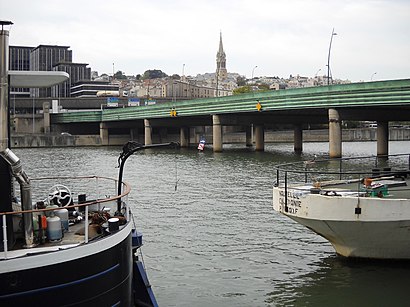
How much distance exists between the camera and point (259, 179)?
37.5 meters

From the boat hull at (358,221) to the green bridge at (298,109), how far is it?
3371 cm

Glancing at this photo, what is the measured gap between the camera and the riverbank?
3676 inches

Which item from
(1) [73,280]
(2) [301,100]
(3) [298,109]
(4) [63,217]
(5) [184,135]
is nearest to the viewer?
(1) [73,280]

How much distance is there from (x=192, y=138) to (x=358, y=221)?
9679cm

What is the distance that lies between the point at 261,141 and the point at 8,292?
6962 centimetres

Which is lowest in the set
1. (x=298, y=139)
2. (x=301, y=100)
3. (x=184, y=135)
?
(x=298, y=139)

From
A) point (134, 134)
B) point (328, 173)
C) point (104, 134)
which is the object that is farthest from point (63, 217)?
point (134, 134)

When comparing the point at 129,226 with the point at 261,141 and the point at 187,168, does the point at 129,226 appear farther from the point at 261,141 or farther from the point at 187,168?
the point at 261,141

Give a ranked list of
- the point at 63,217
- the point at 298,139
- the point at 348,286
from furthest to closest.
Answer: the point at 298,139, the point at 348,286, the point at 63,217

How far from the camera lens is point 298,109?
199 feet

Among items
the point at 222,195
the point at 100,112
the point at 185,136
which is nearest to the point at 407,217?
the point at 222,195

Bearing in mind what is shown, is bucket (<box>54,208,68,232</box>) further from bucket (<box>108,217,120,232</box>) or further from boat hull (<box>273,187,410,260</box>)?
boat hull (<box>273,187,410,260</box>)

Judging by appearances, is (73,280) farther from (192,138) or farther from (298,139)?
(192,138)

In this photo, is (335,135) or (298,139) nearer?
(335,135)
